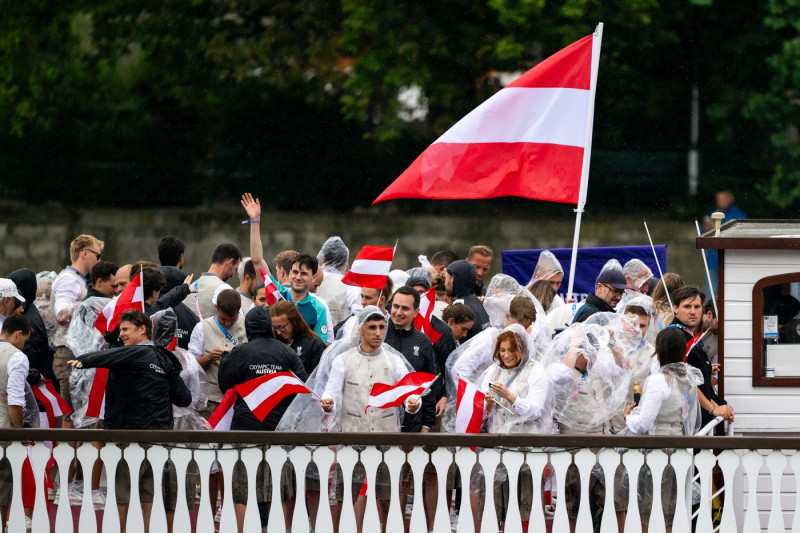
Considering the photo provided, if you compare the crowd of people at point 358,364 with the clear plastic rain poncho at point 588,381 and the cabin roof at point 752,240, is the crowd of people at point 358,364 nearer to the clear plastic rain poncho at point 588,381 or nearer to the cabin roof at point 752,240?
the clear plastic rain poncho at point 588,381

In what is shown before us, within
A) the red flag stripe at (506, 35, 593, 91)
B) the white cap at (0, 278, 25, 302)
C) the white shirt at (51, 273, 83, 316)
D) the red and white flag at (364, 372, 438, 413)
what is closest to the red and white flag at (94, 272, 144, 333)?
the white cap at (0, 278, 25, 302)

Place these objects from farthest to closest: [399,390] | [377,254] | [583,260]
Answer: [583,260] < [377,254] < [399,390]

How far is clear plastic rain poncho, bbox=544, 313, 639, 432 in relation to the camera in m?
8.29

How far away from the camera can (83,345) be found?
9094 mm

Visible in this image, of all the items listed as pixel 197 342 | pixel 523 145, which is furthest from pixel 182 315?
pixel 523 145

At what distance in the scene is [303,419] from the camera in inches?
328

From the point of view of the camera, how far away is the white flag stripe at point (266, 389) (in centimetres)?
807

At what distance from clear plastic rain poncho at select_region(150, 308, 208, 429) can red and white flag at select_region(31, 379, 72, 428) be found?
747 mm

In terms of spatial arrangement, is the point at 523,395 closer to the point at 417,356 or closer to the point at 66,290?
the point at 417,356

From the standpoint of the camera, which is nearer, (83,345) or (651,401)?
(651,401)

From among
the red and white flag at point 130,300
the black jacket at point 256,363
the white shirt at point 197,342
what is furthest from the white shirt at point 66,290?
the black jacket at point 256,363

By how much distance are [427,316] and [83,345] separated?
234 cm

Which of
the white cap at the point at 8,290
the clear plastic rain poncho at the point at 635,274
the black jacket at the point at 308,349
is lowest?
the black jacket at the point at 308,349

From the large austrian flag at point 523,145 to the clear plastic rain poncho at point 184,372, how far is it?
2029 millimetres
